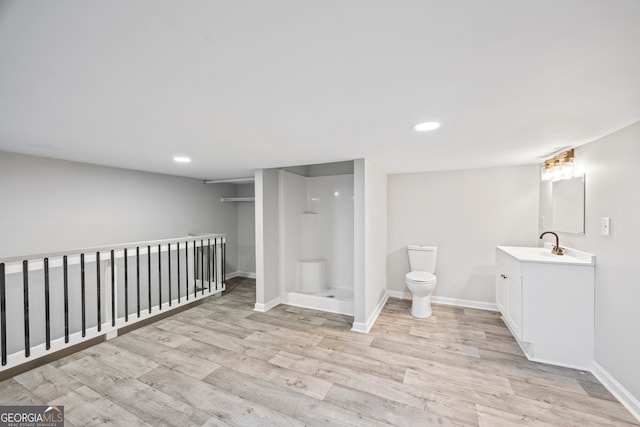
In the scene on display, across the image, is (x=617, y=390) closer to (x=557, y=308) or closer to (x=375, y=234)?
(x=557, y=308)

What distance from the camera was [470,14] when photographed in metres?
0.80

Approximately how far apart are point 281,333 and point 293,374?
79 centimetres

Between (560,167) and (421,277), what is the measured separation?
1958mm

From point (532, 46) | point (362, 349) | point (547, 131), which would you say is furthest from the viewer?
point (362, 349)

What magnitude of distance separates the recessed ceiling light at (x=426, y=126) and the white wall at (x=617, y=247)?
1.41 m

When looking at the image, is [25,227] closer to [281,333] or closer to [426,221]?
[281,333]

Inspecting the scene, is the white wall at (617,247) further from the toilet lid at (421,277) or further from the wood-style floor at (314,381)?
the toilet lid at (421,277)

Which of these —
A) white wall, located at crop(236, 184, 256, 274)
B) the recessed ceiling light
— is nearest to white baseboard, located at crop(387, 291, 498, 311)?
the recessed ceiling light

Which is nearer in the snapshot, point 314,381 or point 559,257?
point 314,381

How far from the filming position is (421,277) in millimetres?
3451

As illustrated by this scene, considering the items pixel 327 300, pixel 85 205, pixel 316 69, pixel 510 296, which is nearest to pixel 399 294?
pixel 327 300

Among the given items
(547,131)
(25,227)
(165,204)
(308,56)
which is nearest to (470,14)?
(308,56)

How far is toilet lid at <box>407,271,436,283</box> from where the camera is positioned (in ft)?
11.0

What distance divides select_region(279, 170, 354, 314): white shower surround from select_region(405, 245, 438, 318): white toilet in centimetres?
92
